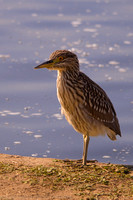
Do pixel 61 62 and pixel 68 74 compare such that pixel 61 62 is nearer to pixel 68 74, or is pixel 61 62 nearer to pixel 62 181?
pixel 68 74

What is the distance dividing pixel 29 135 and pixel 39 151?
54 centimetres

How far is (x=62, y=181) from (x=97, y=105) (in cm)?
166

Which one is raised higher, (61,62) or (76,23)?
(76,23)

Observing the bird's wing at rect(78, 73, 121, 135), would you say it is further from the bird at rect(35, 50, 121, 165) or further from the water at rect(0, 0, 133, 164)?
the water at rect(0, 0, 133, 164)

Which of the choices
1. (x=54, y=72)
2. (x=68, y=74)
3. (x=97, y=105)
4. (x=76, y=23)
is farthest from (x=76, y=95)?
(x=76, y=23)

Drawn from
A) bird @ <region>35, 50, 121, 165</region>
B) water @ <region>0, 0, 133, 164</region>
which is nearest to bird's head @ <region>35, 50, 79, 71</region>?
bird @ <region>35, 50, 121, 165</region>

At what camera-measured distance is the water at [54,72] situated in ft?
30.7

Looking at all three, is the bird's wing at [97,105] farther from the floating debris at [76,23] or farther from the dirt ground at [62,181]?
the floating debris at [76,23]

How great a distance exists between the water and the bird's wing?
3.30 ft

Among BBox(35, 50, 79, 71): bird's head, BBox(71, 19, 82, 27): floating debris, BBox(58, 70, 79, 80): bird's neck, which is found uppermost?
BBox(71, 19, 82, 27): floating debris

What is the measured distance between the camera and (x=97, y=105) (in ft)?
25.9

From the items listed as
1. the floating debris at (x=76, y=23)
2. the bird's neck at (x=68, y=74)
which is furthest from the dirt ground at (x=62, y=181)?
the floating debris at (x=76, y=23)

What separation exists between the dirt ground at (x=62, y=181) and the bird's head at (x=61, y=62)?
4.15 feet

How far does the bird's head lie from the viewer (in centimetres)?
751
